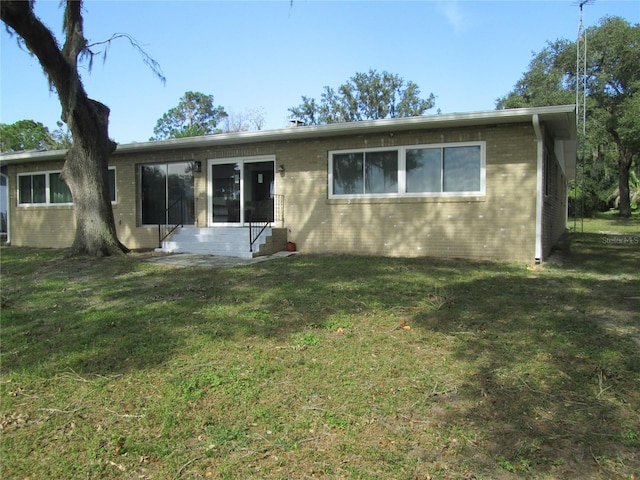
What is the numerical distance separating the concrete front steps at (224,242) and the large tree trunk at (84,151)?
1.43 metres

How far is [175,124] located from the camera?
59.9m

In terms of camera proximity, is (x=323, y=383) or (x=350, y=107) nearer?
(x=323, y=383)

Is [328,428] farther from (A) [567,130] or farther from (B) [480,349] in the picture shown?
(A) [567,130]

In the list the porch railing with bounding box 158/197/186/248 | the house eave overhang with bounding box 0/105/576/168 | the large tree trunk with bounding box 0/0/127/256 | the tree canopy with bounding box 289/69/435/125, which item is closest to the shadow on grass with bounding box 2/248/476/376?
the large tree trunk with bounding box 0/0/127/256

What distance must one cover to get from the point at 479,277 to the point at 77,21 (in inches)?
391

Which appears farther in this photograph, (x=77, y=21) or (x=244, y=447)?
(x=77, y=21)

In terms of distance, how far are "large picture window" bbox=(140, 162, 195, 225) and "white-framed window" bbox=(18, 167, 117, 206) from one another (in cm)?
289

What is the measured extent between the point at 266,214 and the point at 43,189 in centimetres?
835

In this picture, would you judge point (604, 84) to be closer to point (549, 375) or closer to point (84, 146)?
point (84, 146)

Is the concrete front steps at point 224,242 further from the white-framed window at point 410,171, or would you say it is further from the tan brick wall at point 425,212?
the white-framed window at point 410,171

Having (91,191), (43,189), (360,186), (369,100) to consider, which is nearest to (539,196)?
(360,186)

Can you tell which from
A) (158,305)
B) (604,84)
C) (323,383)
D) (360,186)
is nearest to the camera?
(323,383)

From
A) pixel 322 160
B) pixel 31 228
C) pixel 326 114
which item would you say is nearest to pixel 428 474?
pixel 322 160

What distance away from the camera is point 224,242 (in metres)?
10.9
